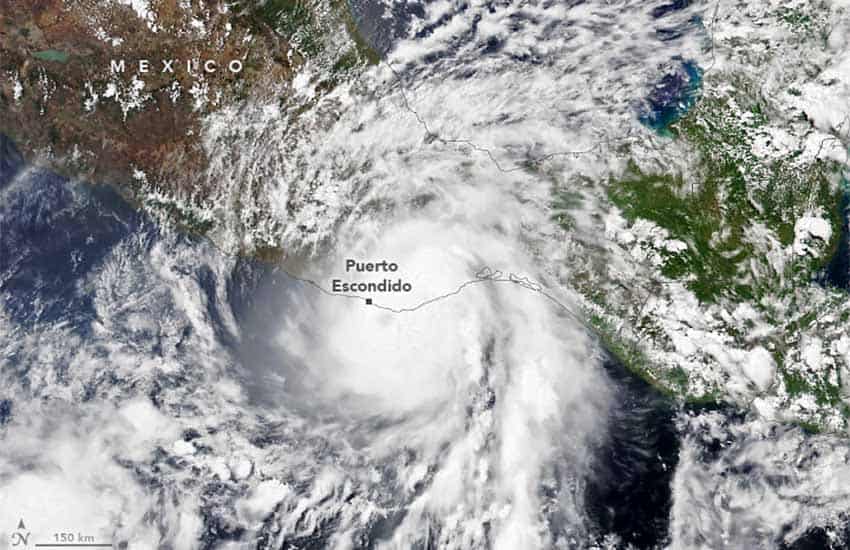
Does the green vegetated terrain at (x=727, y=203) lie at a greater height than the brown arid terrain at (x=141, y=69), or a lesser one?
lesser

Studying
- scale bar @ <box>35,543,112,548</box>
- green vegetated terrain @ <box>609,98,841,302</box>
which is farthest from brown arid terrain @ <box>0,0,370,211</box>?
green vegetated terrain @ <box>609,98,841,302</box>

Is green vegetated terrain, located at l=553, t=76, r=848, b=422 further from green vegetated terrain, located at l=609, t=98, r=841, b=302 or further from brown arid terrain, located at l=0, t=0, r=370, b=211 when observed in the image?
brown arid terrain, located at l=0, t=0, r=370, b=211

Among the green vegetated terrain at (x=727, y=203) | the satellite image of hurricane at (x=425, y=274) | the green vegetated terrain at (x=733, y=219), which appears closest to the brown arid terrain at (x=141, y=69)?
the satellite image of hurricane at (x=425, y=274)

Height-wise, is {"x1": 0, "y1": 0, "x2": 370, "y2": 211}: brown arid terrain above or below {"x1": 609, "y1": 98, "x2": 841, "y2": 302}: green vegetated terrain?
above

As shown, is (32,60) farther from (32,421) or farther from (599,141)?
(599,141)

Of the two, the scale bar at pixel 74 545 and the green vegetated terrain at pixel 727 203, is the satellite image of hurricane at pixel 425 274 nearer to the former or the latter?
the green vegetated terrain at pixel 727 203

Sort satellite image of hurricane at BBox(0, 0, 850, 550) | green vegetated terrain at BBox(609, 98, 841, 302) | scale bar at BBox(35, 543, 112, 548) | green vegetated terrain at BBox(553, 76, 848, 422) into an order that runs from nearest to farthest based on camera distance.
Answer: scale bar at BBox(35, 543, 112, 548) < satellite image of hurricane at BBox(0, 0, 850, 550) < green vegetated terrain at BBox(553, 76, 848, 422) < green vegetated terrain at BBox(609, 98, 841, 302)

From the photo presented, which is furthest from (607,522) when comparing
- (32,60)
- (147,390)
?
(32,60)
